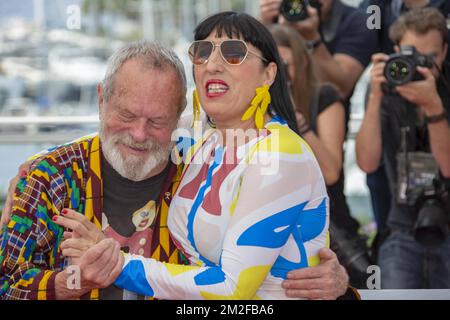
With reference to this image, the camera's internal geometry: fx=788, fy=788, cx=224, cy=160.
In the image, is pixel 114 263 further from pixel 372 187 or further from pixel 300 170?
pixel 372 187

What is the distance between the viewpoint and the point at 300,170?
1.51m

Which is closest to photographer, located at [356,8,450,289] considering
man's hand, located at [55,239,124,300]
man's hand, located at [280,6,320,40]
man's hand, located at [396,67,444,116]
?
man's hand, located at [396,67,444,116]

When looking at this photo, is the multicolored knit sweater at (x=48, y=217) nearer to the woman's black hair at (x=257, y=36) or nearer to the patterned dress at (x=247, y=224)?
the patterned dress at (x=247, y=224)

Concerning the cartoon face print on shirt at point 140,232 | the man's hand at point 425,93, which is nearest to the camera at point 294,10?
the man's hand at point 425,93

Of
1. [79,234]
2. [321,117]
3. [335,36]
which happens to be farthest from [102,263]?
Result: [335,36]

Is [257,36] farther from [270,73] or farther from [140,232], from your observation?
[140,232]

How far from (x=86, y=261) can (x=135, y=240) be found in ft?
0.49

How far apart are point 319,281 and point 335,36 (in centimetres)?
108

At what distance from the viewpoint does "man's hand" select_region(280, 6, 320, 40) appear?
2.39 meters

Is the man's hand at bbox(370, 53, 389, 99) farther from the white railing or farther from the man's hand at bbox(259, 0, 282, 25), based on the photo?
the white railing

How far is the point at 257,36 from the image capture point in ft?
5.17

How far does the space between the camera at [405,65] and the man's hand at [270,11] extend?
0.37 m

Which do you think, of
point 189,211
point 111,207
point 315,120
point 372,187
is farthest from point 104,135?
point 372,187

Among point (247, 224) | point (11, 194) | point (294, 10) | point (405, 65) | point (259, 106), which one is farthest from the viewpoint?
point (294, 10)
